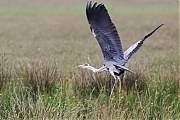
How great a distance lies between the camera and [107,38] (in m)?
6.72

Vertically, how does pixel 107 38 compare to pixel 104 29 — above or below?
below

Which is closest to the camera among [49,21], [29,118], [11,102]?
[29,118]

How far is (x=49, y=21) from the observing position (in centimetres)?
2253

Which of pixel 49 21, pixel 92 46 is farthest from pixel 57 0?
pixel 92 46

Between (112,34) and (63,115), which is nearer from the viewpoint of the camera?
(63,115)

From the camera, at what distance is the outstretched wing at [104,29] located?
6480 millimetres

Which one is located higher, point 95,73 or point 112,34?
point 112,34

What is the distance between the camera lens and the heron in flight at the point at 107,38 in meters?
6.50

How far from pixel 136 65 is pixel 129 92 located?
74 cm

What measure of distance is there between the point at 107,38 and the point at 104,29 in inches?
6.3

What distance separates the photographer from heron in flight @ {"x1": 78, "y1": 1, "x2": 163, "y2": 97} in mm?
6500

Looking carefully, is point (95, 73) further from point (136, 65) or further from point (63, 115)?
point (63, 115)

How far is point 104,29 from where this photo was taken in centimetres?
665

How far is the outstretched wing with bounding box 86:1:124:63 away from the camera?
6480 mm
